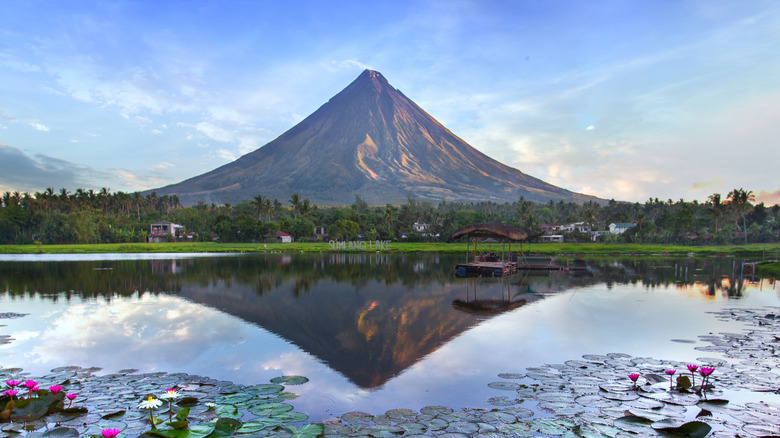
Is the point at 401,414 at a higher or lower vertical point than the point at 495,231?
lower

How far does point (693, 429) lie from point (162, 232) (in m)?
100

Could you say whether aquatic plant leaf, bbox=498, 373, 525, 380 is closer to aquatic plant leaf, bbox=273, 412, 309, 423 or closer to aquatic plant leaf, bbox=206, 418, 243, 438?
aquatic plant leaf, bbox=273, 412, 309, 423

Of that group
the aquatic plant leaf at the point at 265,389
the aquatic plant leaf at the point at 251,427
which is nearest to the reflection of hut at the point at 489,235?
the aquatic plant leaf at the point at 265,389

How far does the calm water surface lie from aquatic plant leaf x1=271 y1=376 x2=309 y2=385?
0.74ft

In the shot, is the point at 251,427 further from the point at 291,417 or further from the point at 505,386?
the point at 505,386

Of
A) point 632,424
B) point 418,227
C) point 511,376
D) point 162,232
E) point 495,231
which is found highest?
point 495,231

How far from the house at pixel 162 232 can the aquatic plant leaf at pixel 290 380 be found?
90182 mm

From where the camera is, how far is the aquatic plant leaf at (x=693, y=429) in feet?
17.3

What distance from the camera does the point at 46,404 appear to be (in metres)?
5.85

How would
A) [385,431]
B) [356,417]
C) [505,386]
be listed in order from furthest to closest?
[505,386] < [356,417] < [385,431]

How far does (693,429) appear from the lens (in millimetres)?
5367

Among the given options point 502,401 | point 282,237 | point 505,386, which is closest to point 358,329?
point 505,386

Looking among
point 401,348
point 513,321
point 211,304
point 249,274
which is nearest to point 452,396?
point 401,348

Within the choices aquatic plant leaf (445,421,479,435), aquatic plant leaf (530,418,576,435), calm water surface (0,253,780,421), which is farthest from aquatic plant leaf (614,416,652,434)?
calm water surface (0,253,780,421)
